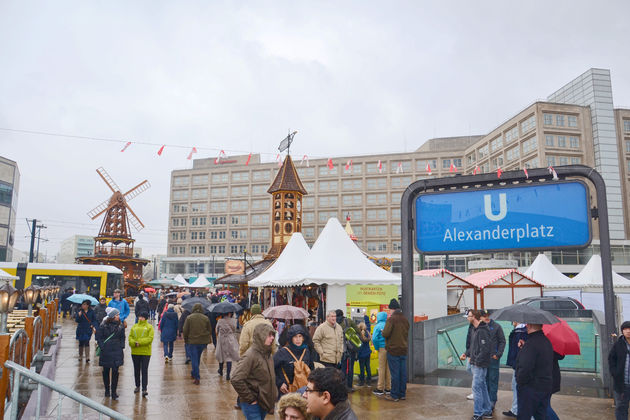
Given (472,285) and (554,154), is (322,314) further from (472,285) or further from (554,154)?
(554,154)

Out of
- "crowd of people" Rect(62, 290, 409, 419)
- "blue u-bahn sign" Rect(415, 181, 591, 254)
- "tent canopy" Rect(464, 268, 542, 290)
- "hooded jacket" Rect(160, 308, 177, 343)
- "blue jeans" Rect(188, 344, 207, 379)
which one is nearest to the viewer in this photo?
"crowd of people" Rect(62, 290, 409, 419)

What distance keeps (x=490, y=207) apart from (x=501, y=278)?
1680cm

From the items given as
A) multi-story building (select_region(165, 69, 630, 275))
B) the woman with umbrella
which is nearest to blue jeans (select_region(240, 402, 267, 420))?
the woman with umbrella

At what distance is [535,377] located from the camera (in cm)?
538

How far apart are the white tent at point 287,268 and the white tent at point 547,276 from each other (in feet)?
57.5

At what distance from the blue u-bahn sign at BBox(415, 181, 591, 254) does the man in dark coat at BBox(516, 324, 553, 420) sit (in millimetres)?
3471

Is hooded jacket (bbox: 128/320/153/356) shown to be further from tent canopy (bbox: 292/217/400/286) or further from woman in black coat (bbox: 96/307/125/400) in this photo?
tent canopy (bbox: 292/217/400/286)

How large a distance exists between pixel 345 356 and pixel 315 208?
230ft

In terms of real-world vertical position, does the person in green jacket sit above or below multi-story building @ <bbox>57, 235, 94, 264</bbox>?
below

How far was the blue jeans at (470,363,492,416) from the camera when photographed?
6.86m

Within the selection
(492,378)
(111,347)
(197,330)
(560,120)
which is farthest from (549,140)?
(111,347)

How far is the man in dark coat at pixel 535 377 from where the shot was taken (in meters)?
5.36

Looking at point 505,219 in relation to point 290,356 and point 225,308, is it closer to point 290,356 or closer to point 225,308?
point 290,356

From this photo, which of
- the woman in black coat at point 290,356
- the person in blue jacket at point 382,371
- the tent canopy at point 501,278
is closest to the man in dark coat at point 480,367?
the person in blue jacket at point 382,371
